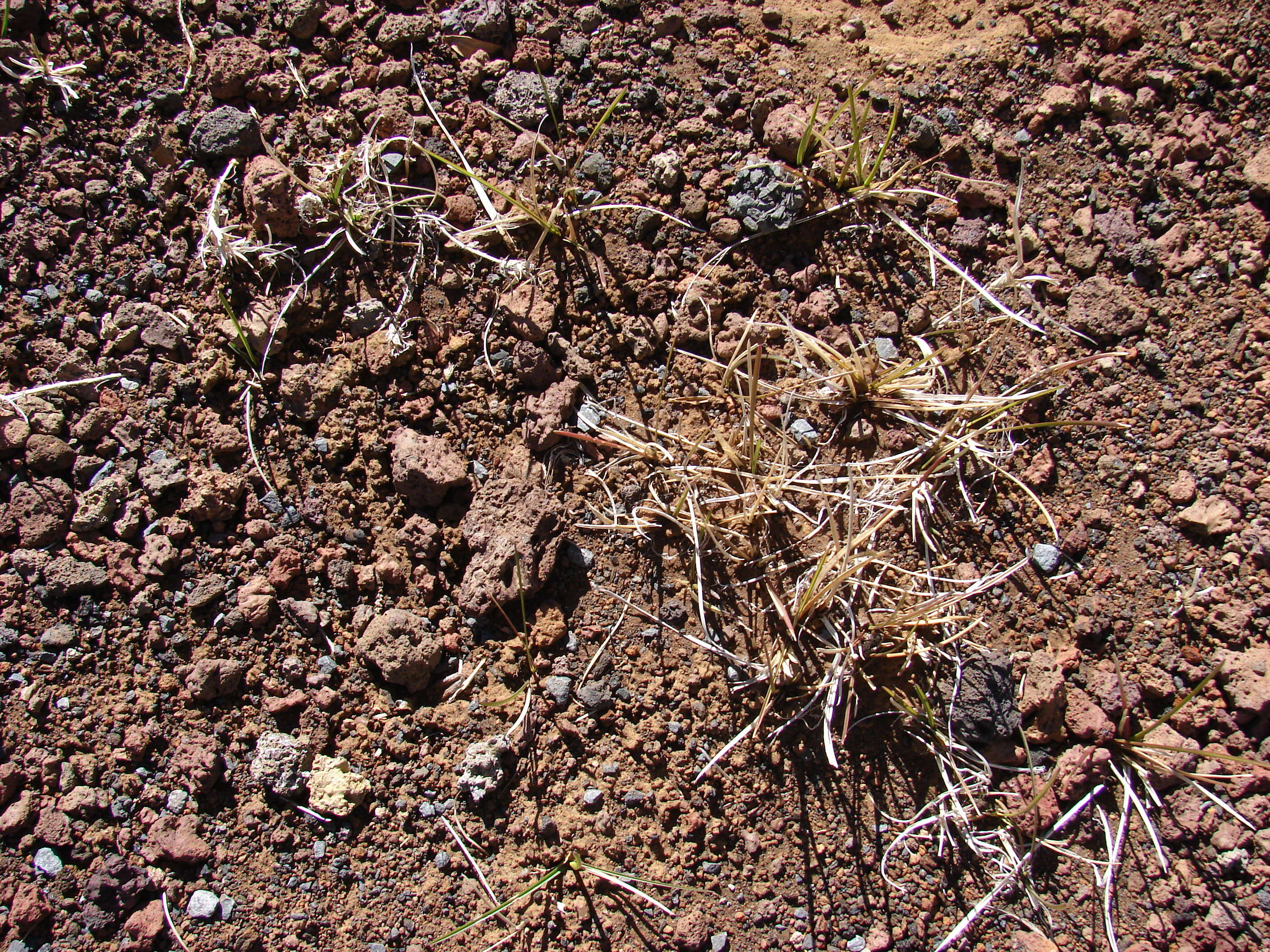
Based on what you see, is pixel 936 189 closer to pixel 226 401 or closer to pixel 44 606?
pixel 226 401

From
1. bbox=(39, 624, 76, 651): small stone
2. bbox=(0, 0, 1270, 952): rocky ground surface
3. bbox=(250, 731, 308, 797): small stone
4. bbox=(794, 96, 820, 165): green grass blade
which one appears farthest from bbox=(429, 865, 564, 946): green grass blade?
bbox=(794, 96, 820, 165): green grass blade

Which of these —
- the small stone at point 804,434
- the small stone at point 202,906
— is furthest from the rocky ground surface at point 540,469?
the small stone at point 804,434

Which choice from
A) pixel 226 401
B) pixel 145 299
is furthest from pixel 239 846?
pixel 145 299

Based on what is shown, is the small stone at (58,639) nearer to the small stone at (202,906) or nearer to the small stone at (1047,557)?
the small stone at (202,906)

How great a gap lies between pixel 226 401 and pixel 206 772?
3.08 feet

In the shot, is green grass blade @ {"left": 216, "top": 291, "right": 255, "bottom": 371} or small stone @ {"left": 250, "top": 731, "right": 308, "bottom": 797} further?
green grass blade @ {"left": 216, "top": 291, "right": 255, "bottom": 371}

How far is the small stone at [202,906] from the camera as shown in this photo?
1.86 m

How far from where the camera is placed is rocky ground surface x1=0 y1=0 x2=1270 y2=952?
1.89m

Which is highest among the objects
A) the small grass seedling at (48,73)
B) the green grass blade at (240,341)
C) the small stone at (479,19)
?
the small stone at (479,19)

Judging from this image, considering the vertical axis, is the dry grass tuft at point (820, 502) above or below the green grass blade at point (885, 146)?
below

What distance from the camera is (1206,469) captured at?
2.09 metres

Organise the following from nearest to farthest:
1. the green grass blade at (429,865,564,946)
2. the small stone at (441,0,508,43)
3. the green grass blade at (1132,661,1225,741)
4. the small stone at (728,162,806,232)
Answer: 1. the green grass blade at (429,865,564,946)
2. the green grass blade at (1132,661,1225,741)
3. the small stone at (728,162,806,232)
4. the small stone at (441,0,508,43)

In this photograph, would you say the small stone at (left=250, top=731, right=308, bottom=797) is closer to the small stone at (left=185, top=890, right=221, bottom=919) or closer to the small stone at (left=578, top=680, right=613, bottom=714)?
the small stone at (left=185, top=890, right=221, bottom=919)

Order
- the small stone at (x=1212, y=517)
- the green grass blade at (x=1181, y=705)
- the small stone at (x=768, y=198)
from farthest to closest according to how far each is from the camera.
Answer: the small stone at (x=768, y=198)
the small stone at (x=1212, y=517)
the green grass blade at (x=1181, y=705)
